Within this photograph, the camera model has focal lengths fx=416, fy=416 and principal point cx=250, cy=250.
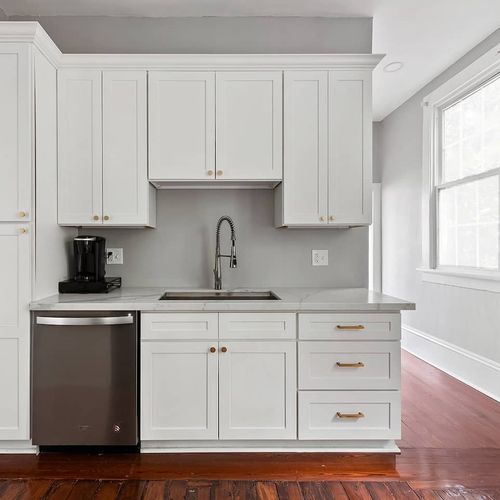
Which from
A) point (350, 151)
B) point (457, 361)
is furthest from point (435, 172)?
point (350, 151)

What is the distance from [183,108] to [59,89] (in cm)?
78

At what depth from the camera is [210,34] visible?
2.94 m

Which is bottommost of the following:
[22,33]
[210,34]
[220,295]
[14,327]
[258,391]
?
[258,391]

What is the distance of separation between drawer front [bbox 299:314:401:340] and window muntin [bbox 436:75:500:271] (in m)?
1.64

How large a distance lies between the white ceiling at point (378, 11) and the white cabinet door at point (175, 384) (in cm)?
224

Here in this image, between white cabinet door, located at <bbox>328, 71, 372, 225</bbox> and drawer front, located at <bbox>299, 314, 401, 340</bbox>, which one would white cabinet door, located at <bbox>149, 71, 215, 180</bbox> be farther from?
drawer front, located at <bbox>299, 314, 401, 340</bbox>

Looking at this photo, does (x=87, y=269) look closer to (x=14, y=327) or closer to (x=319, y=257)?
(x=14, y=327)

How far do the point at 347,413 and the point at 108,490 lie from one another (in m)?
1.29

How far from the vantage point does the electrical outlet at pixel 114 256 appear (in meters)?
2.94

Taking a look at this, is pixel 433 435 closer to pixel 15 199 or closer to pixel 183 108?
pixel 183 108

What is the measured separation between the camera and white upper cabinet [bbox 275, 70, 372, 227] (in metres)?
2.64

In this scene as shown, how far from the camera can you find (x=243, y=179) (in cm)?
264

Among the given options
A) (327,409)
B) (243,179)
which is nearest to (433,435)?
(327,409)

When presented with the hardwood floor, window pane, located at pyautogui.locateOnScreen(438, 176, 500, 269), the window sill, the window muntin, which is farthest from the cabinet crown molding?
the hardwood floor
